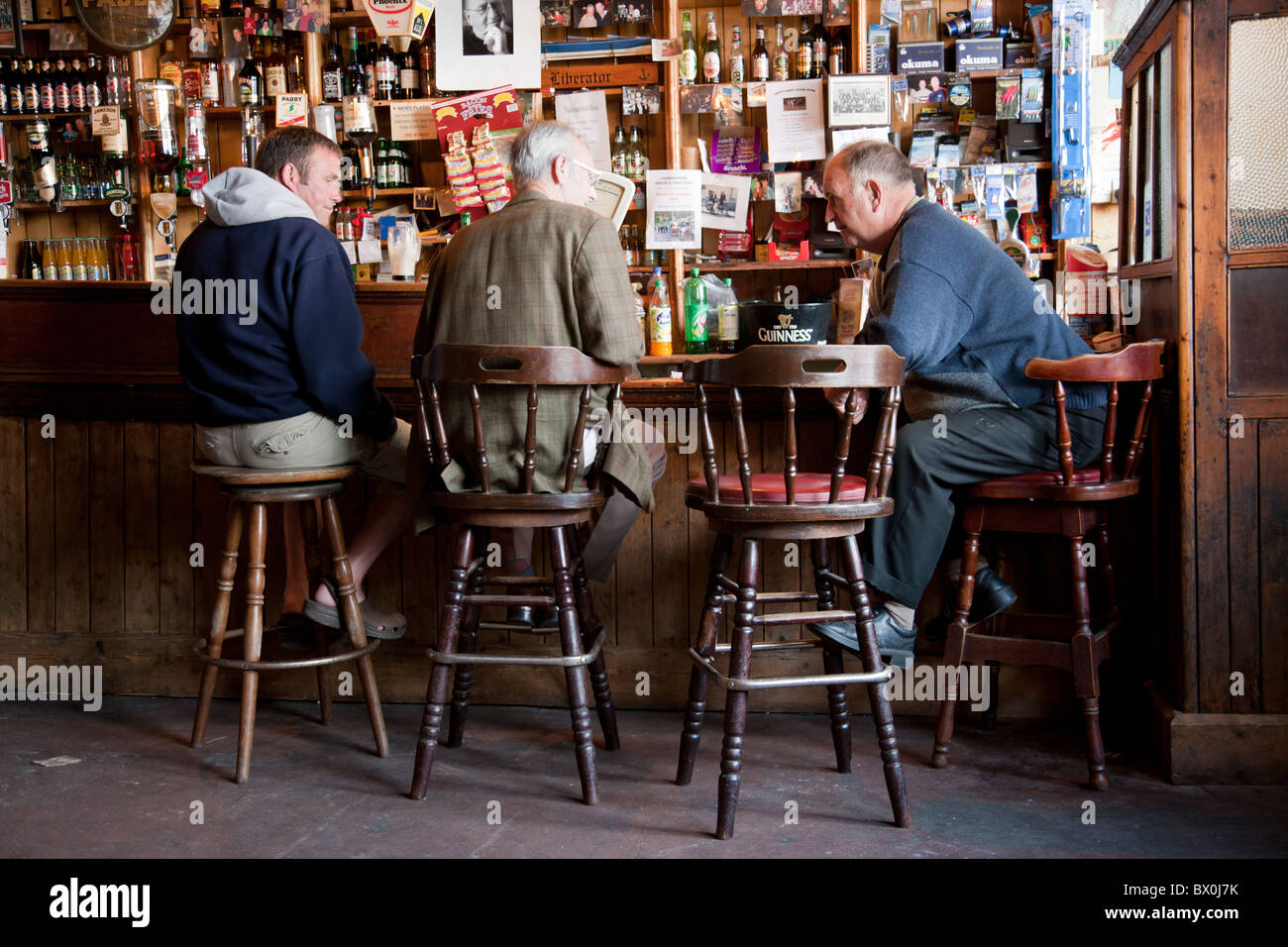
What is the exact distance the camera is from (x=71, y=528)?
3.12 meters

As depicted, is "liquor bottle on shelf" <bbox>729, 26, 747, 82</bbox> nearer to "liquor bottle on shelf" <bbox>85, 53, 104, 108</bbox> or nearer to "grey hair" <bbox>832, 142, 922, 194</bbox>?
"grey hair" <bbox>832, 142, 922, 194</bbox>

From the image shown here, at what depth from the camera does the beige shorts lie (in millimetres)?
2549

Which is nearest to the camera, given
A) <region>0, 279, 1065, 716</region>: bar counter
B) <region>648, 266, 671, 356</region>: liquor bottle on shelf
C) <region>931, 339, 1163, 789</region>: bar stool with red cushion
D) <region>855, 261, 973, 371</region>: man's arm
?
<region>931, 339, 1163, 789</region>: bar stool with red cushion

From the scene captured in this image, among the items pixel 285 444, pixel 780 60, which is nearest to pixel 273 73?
pixel 780 60

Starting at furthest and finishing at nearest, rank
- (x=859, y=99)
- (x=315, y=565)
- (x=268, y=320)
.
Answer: (x=859, y=99) → (x=315, y=565) → (x=268, y=320)

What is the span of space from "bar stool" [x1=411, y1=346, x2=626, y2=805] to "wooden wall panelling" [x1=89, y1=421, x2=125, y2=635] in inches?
46.0

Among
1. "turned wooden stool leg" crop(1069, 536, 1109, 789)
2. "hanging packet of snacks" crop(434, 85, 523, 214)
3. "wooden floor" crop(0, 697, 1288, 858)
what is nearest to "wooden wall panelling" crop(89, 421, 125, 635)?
"wooden floor" crop(0, 697, 1288, 858)

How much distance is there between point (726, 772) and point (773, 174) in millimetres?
3331

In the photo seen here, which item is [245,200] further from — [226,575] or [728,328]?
[728,328]

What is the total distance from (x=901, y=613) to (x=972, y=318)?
649 millimetres

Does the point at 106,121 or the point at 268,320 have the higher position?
the point at 106,121

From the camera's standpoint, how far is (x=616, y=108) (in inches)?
200

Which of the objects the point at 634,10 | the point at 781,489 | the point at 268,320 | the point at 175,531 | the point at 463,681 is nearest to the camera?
the point at 781,489
